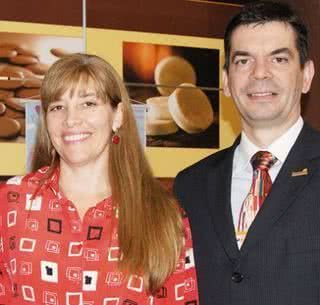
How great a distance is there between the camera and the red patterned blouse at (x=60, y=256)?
1.87 m

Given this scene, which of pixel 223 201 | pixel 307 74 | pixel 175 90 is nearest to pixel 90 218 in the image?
pixel 223 201

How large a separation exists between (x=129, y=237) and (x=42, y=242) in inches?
8.9

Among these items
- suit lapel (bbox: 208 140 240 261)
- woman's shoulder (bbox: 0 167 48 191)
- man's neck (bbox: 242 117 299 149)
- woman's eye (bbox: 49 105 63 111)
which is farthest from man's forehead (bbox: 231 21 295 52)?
woman's shoulder (bbox: 0 167 48 191)

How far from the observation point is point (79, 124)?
191cm

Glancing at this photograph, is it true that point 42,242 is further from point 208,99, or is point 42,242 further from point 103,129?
point 208,99

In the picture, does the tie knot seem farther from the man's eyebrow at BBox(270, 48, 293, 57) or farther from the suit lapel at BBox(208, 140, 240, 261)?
the man's eyebrow at BBox(270, 48, 293, 57)

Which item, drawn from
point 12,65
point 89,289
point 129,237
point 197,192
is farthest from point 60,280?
point 12,65

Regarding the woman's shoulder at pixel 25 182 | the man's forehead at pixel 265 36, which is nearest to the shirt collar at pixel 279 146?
the man's forehead at pixel 265 36

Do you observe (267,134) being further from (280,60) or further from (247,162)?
(280,60)

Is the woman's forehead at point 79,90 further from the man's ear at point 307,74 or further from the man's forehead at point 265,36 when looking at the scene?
the man's ear at point 307,74

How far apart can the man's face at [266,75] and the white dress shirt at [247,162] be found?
38 mm

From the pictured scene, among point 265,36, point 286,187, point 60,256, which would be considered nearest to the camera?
point 60,256

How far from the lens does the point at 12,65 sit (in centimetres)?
283

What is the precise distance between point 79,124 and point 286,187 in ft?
1.92
